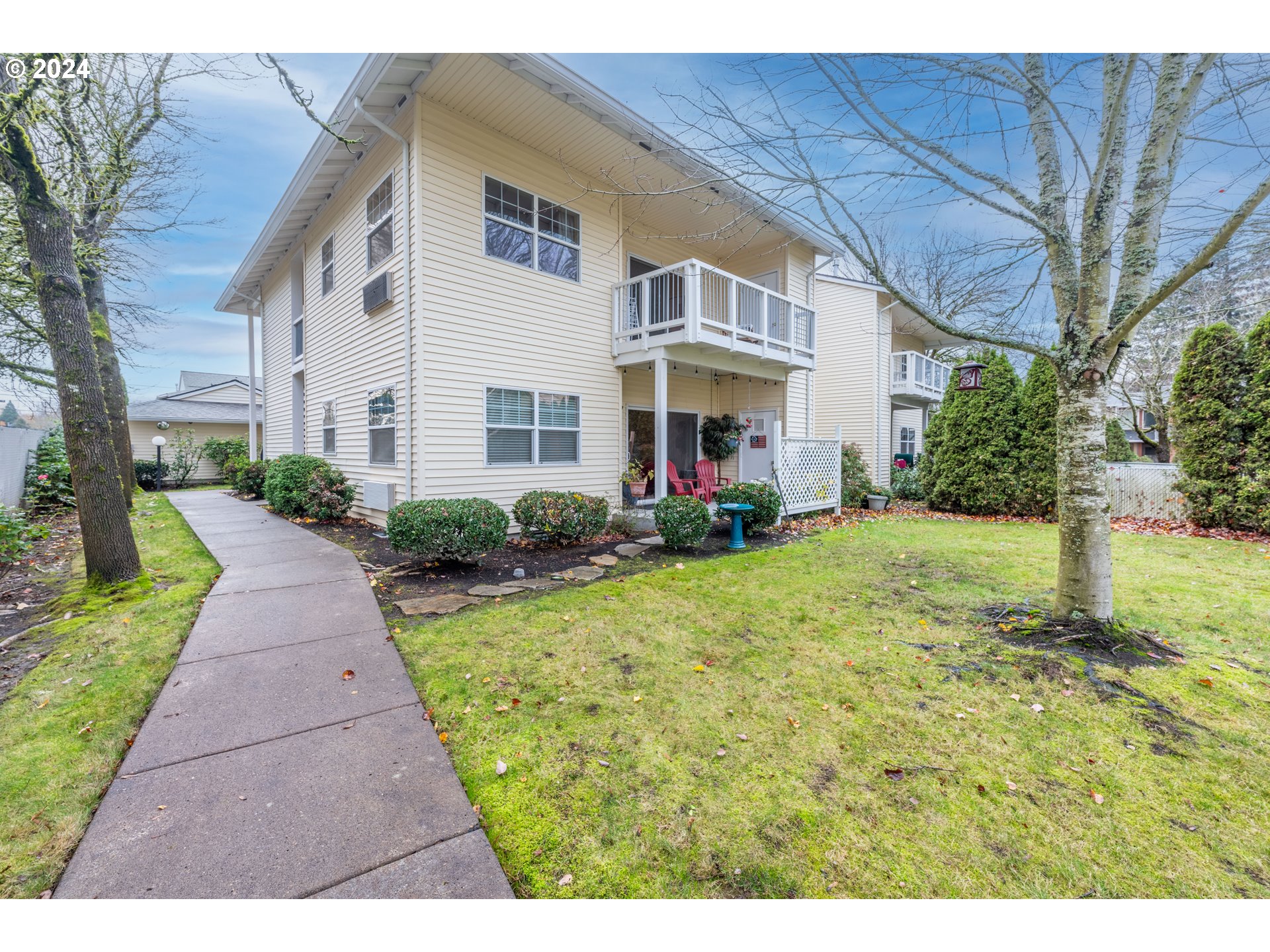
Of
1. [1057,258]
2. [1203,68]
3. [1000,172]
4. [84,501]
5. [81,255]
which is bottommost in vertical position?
[84,501]

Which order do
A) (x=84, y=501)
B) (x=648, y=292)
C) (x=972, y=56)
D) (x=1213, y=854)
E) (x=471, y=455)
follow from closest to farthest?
1. (x=1213, y=854)
2. (x=972, y=56)
3. (x=84, y=501)
4. (x=471, y=455)
5. (x=648, y=292)

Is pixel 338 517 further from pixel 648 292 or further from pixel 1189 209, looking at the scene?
pixel 1189 209

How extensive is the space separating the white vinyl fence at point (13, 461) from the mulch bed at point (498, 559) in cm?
477

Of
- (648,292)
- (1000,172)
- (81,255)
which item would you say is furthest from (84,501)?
(1000,172)

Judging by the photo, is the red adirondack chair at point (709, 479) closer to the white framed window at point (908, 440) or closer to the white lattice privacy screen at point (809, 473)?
the white lattice privacy screen at point (809, 473)

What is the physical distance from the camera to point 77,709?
272 cm

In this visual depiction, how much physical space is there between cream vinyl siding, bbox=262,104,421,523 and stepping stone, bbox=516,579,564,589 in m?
2.70

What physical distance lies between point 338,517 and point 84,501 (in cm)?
436

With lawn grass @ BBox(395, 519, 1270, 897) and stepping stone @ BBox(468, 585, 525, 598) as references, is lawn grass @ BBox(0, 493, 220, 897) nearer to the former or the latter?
lawn grass @ BBox(395, 519, 1270, 897)

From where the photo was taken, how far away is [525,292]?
806 cm

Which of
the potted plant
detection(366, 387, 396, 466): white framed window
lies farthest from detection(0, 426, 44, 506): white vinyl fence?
the potted plant

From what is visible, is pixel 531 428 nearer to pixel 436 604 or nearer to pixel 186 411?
pixel 436 604

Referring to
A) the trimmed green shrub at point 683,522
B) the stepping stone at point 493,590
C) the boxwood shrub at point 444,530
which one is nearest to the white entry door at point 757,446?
the trimmed green shrub at point 683,522

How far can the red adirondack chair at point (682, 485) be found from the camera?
9664 mm
